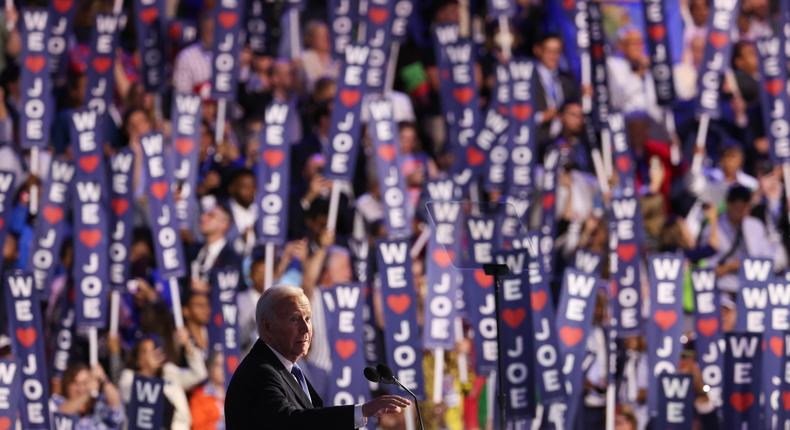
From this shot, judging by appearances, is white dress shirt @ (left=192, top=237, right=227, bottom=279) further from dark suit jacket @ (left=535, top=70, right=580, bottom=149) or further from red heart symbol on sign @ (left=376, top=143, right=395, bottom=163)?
dark suit jacket @ (left=535, top=70, right=580, bottom=149)

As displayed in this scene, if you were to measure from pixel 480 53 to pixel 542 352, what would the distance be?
3.56m

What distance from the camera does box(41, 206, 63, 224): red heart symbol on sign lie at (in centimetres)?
967

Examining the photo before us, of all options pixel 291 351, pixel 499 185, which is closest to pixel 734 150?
pixel 499 185

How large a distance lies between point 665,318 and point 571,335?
575 mm

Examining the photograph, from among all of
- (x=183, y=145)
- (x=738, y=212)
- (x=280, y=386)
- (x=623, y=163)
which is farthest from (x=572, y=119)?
(x=280, y=386)

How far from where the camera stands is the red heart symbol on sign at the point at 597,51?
1128 centimetres

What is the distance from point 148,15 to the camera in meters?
11.3

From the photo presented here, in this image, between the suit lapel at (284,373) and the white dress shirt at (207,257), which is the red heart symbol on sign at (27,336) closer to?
the white dress shirt at (207,257)

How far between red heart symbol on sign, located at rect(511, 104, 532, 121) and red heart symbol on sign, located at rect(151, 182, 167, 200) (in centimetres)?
223

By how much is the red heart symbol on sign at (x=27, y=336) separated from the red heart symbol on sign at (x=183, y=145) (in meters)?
1.98

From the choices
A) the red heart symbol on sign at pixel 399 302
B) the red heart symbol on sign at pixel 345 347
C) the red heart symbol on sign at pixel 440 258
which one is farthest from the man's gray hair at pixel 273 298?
the red heart symbol on sign at pixel 440 258

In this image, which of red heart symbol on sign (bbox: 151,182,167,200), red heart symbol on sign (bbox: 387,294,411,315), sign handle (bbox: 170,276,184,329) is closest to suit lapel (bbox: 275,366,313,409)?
red heart symbol on sign (bbox: 387,294,411,315)

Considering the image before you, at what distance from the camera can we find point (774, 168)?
10.7 meters

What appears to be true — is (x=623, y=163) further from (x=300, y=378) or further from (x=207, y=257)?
(x=300, y=378)
